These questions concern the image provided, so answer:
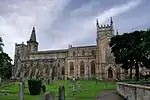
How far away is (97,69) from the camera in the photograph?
248ft

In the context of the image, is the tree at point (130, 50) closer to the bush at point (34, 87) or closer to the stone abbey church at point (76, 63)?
the stone abbey church at point (76, 63)

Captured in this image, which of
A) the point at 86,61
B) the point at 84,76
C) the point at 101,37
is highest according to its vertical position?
the point at 101,37

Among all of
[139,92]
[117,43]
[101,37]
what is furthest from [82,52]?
[139,92]

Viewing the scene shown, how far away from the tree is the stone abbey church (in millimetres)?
17337

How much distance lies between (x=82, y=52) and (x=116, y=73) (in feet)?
58.7

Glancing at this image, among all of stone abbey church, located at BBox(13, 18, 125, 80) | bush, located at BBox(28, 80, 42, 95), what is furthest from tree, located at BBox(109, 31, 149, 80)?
bush, located at BBox(28, 80, 42, 95)

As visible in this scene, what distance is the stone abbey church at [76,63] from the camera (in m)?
75.1

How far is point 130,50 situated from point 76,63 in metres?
32.1

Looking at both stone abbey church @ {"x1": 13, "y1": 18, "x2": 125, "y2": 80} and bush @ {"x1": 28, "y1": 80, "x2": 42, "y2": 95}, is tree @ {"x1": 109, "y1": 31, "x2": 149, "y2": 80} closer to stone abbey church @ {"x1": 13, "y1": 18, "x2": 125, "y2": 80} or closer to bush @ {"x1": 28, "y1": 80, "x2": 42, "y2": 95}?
stone abbey church @ {"x1": 13, "y1": 18, "x2": 125, "y2": 80}

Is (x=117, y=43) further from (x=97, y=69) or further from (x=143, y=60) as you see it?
(x=97, y=69)

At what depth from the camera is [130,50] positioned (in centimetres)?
5375

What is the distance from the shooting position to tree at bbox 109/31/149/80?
5259 centimetres

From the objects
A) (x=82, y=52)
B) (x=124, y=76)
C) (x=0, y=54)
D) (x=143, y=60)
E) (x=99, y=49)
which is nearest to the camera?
(x=0, y=54)

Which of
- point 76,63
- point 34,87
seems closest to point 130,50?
point 34,87
